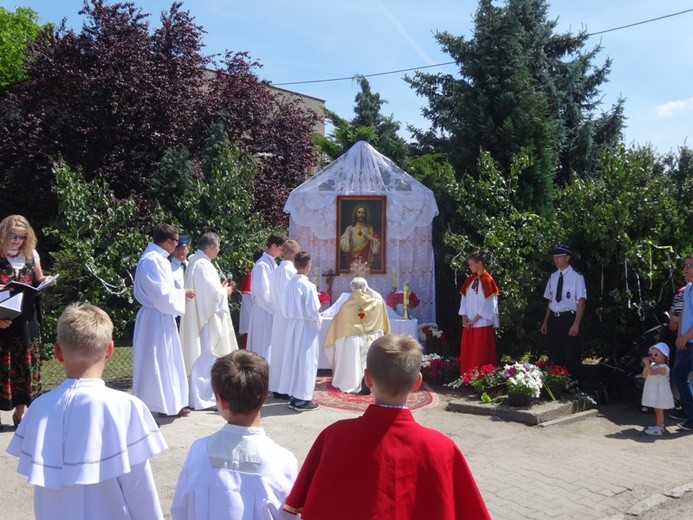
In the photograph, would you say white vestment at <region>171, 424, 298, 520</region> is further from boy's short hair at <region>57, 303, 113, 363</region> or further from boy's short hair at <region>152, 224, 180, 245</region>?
boy's short hair at <region>152, 224, 180, 245</region>

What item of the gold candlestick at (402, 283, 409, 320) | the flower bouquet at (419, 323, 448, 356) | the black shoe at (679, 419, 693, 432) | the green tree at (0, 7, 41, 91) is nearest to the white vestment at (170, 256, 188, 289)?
the gold candlestick at (402, 283, 409, 320)

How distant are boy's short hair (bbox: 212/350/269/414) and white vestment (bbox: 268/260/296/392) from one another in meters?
6.27

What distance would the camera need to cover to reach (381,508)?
107 inches

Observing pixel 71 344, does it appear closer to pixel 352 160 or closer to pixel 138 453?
pixel 138 453

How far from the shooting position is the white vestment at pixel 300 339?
29.0 feet

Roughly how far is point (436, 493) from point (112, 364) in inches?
401

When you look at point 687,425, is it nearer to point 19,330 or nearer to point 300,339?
point 300,339

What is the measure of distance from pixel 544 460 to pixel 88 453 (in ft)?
16.2

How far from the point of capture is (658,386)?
8.03 m

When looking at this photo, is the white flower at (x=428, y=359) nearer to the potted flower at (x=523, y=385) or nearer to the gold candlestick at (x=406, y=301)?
the gold candlestick at (x=406, y=301)

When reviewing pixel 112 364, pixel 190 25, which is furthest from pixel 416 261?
pixel 190 25

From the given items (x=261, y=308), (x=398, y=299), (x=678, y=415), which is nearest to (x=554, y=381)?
(x=678, y=415)

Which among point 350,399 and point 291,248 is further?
point 350,399

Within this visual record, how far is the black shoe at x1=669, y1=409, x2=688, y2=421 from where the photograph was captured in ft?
27.9
